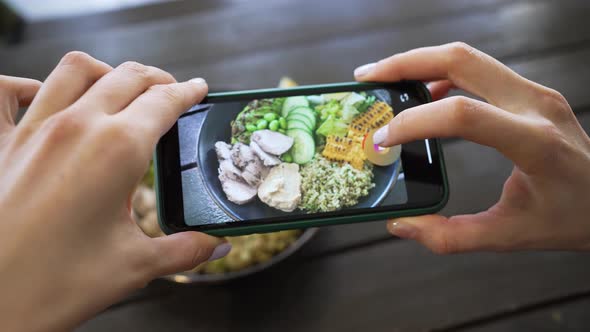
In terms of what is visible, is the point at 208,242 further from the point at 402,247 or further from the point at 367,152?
the point at 402,247

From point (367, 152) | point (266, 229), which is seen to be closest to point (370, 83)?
point (367, 152)

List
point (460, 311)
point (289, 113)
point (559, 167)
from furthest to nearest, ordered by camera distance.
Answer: point (460, 311) < point (289, 113) < point (559, 167)

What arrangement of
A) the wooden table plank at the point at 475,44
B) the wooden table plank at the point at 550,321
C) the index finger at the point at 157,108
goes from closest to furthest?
the index finger at the point at 157,108
the wooden table plank at the point at 550,321
the wooden table plank at the point at 475,44

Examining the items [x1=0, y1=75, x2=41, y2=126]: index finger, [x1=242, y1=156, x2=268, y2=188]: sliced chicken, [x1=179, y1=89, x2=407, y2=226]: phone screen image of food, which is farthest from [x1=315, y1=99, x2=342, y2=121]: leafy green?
[x1=0, y1=75, x2=41, y2=126]: index finger

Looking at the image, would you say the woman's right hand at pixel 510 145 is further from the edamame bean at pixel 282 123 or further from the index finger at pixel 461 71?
the edamame bean at pixel 282 123

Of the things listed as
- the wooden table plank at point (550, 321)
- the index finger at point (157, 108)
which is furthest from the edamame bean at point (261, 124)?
the wooden table plank at point (550, 321)

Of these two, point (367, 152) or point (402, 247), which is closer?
point (367, 152)

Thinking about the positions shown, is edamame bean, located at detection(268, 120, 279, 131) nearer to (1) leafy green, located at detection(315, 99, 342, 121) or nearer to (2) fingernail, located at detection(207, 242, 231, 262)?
(1) leafy green, located at detection(315, 99, 342, 121)
